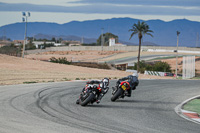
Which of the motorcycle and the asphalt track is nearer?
the asphalt track

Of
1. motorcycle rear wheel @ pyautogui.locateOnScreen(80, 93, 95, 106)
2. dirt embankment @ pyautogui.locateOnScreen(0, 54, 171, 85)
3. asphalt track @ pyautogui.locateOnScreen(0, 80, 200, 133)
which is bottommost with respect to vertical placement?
asphalt track @ pyautogui.locateOnScreen(0, 80, 200, 133)

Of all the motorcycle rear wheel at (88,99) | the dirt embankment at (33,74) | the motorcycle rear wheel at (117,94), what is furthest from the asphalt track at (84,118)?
the dirt embankment at (33,74)

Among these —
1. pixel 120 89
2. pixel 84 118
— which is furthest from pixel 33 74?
pixel 84 118

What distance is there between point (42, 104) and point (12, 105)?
4.05 feet

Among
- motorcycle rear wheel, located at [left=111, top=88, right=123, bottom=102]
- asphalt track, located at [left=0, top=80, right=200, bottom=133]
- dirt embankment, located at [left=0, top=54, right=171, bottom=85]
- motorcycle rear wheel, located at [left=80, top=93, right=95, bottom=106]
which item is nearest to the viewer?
asphalt track, located at [left=0, top=80, right=200, bottom=133]

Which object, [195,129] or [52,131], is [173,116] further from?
[52,131]

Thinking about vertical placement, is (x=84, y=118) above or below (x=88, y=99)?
below

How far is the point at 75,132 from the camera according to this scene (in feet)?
29.8

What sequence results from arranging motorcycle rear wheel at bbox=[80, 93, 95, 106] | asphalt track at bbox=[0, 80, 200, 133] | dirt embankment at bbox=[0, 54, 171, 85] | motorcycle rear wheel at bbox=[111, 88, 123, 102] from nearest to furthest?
1. asphalt track at bbox=[0, 80, 200, 133]
2. motorcycle rear wheel at bbox=[80, 93, 95, 106]
3. motorcycle rear wheel at bbox=[111, 88, 123, 102]
4. dirt embankment at bbox=[0, 54, 171, 85]

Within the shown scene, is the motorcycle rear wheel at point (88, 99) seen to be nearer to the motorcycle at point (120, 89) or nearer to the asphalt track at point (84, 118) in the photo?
the asphalt track at point (84, 118)

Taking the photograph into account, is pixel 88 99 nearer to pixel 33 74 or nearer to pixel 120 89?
pixel 120 89

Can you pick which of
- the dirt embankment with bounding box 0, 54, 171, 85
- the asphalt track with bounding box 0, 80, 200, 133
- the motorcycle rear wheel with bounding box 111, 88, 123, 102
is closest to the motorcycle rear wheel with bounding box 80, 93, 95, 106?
the asphalt track with bounding box 0, 80, 200, 133

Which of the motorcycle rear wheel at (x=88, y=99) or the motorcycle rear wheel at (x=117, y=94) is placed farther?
the motorcycle rear wheel at (x=117, y=94)

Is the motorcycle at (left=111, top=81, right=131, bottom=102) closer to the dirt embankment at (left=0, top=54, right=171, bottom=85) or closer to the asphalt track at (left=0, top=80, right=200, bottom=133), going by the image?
the asphalt track at (left=0, top=80, right=200, bottom=133)
